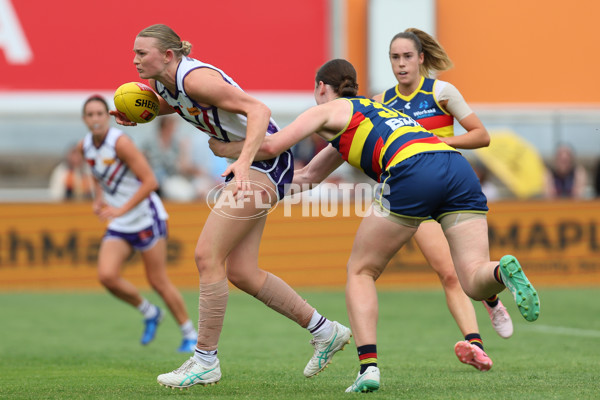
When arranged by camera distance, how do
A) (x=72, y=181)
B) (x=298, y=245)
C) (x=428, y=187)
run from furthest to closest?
(x=72, y=181) < (x=298, y=245) < (x=428, y=187)

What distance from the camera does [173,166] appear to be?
14.1 meters

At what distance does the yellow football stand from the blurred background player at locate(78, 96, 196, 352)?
8.14 feet

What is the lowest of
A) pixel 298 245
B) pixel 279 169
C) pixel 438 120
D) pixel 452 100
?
pixel 298 245

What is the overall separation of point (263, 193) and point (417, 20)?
12463mm

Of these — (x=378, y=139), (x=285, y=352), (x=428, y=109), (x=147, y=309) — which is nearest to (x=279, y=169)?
(x=378, y=139)

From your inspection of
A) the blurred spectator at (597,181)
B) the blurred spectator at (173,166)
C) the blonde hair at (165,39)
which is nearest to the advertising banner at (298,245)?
the blurred spectator at (173,166)

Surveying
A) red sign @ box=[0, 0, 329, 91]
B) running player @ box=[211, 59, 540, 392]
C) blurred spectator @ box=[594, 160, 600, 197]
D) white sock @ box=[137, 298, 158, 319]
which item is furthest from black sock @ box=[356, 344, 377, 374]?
red sign @ box=[0, 0, 329, 91]

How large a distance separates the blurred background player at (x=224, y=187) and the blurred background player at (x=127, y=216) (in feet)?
9.14

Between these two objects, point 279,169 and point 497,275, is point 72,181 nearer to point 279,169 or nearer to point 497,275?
point 279,169

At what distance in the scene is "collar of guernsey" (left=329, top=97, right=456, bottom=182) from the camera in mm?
5426

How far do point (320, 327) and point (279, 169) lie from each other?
1027 mm

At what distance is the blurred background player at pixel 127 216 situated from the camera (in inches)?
336

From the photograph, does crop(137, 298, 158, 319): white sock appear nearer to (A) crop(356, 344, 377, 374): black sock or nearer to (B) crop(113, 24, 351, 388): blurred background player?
(B) crop(113, 24, 351, 388): blurred background player

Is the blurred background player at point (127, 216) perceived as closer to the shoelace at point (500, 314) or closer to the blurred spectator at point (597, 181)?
the shoelace at point (500, 314)
